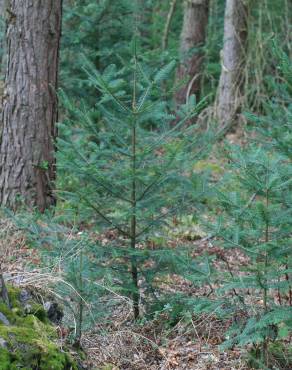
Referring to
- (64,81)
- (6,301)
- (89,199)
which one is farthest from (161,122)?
(64,81)

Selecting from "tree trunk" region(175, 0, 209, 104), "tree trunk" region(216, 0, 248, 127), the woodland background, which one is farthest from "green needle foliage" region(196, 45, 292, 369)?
"tree trunk" region(175, 0, 209, 104)

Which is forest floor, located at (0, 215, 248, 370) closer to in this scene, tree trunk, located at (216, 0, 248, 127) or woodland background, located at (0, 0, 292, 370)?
woodland background, located at (0, 0, 292, 370)

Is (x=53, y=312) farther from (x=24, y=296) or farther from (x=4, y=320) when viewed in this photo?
(x=4, y=320)

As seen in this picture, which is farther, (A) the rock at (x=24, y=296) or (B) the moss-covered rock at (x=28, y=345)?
(A) the rock at (x=24, y=296)

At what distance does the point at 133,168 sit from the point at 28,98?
9.05 feet

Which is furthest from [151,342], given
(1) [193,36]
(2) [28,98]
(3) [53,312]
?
(1) [193,36]

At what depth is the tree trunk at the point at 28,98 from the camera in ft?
24.0

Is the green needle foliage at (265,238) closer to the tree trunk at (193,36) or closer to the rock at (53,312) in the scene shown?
the rock at (53,312)

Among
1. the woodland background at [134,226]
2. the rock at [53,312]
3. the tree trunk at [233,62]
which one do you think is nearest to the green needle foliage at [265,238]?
the woodland background at [134,226]

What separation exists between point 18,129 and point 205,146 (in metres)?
2.70

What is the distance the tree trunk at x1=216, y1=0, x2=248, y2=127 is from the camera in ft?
42.7

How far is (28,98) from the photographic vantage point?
739cm

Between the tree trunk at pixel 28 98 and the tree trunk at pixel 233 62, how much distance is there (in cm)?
606

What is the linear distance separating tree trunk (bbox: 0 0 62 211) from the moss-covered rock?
3617mm
